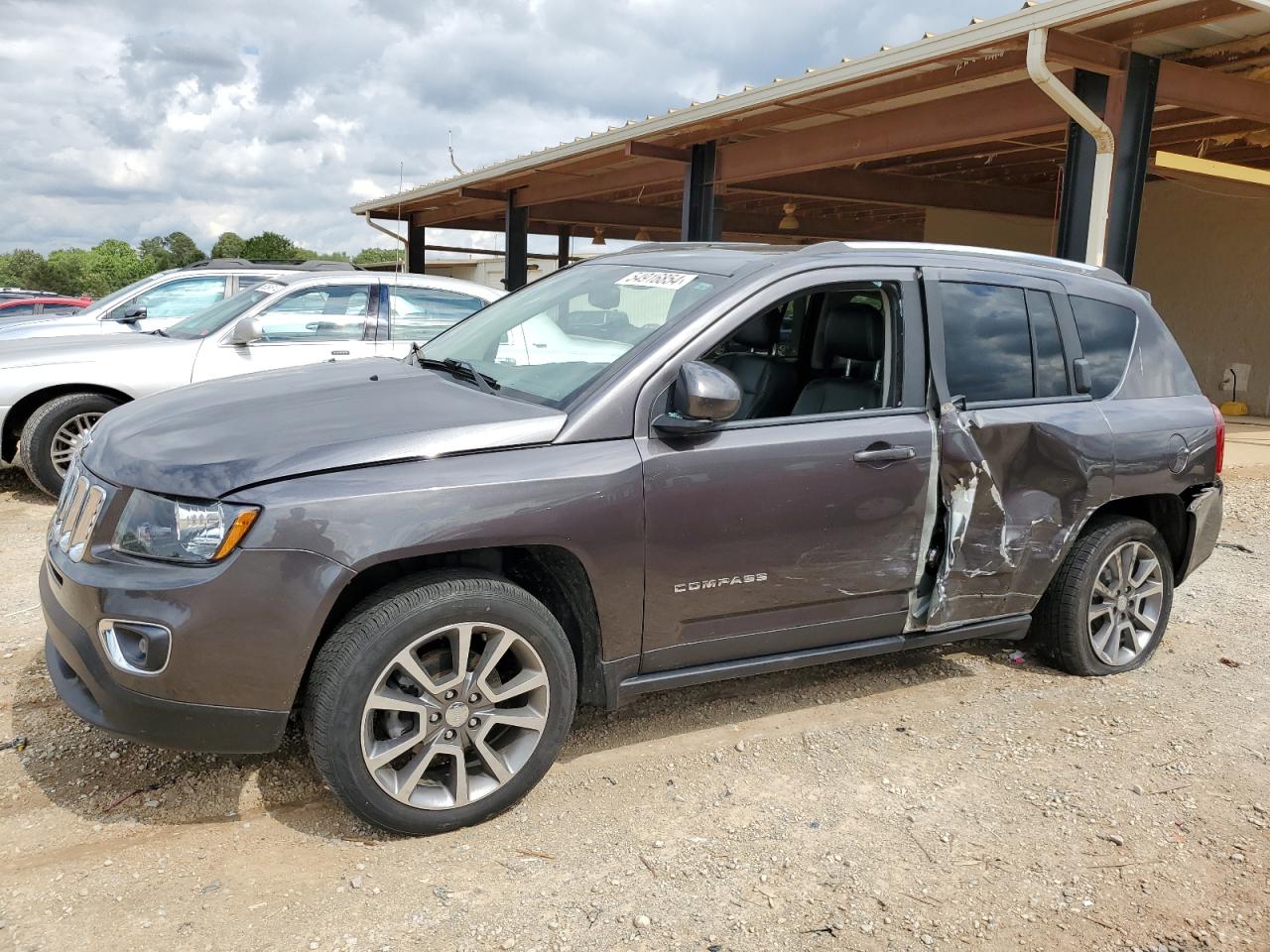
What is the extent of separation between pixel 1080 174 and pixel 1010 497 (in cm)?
551

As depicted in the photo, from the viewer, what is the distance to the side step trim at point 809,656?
335cm

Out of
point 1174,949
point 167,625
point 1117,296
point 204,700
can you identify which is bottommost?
point 1174,949

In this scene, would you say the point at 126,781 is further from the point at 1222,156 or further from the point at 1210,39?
the point at 1222,156

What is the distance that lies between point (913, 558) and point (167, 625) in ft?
8.33

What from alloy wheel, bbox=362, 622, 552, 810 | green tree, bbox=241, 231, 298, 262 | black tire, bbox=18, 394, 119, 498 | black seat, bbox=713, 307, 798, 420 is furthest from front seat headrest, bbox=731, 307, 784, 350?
green tree, bbox=241, 231, 298, 262

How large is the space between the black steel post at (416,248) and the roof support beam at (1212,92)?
16.9 m

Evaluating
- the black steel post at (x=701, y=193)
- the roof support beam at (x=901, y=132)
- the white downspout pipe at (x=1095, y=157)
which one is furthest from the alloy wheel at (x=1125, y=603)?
the black steel post at (x=701, y=193)

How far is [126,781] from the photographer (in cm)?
324

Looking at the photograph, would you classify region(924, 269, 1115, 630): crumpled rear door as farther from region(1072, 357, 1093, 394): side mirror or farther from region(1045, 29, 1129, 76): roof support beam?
region(1045, 29, 1129, 76): roof support beam

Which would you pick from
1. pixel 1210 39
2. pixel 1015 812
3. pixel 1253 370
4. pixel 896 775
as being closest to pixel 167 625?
pixel 896 775

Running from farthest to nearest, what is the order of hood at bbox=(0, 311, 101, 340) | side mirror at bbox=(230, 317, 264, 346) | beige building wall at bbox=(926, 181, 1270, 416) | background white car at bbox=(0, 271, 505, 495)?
beige building wall at bbox=(926, 181, 1270, 416)
hood at bbox=(0, 311, 101, 340)
background white car at bbox=(0, 271, 505, 495)
side mirror at bbox=(230, 317, 264, 346)

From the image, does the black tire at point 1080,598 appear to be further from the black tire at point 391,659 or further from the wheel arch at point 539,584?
the black tire at point 391,659

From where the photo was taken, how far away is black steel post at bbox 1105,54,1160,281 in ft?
26.3

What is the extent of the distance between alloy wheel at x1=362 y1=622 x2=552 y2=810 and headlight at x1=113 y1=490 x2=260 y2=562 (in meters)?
0.57
